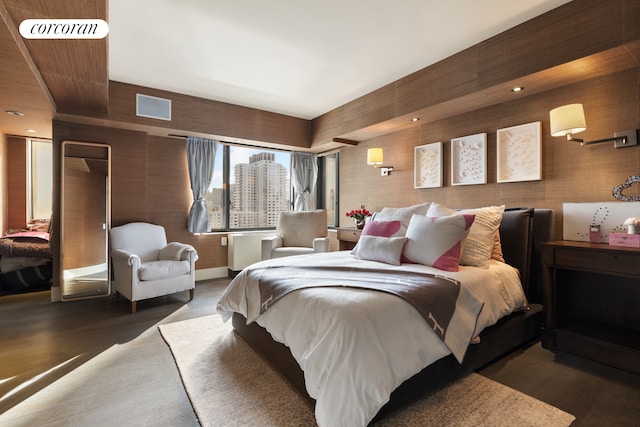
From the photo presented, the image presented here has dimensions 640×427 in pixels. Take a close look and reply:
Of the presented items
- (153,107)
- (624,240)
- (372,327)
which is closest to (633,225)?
(624,240)

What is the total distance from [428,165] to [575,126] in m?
1.62

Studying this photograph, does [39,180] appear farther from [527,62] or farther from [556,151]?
[556,151]

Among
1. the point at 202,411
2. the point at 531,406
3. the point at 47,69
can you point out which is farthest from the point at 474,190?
the point at 47,69

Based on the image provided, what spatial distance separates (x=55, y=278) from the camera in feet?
12.6

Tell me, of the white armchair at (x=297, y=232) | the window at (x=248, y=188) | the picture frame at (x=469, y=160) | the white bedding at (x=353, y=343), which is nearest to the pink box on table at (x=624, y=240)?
the white bedding at (x=353, y=343)

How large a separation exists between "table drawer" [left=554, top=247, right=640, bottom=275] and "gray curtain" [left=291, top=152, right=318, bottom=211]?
410cm

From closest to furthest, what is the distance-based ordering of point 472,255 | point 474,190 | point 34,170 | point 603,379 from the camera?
point 603,379 < point 472,255 < point 474,190 < point 34,170

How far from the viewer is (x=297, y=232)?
4.82 meters

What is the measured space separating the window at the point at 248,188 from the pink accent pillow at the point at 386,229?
2993 millimetres

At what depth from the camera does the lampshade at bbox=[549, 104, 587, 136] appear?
8.18 feet

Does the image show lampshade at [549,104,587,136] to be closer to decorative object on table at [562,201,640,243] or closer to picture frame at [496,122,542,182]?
picture frame at [496,122,542,182]

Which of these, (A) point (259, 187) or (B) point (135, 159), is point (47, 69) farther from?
(A) point (259, 187)

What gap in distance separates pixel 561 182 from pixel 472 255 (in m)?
1.19

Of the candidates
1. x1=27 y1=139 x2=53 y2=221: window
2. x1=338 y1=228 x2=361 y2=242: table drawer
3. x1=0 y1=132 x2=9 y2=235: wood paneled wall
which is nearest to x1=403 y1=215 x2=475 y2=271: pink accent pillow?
x1=338 y1=228 x2=361 y2=242: table drawer
